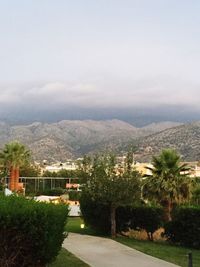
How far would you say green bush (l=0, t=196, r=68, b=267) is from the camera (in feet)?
32.7

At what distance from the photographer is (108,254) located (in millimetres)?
16438

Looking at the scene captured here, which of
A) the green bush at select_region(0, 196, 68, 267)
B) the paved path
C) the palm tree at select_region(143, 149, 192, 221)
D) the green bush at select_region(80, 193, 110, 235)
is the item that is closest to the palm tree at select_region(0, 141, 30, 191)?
the palm tree at select_region(143, 149, 192, 221)

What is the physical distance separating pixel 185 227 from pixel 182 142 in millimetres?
161591

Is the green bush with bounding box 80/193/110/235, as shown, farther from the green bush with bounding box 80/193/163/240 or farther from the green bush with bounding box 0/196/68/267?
the green bush with bounding box 0/196/68/267

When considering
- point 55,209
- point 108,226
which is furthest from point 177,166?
point 55,209

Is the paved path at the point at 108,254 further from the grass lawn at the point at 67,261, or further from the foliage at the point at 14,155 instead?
the foliage at the point at 14,155

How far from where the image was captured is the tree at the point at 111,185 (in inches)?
898

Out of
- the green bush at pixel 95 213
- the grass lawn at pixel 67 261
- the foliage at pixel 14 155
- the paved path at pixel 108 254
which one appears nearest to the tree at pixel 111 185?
the green bush at pixel 95 213

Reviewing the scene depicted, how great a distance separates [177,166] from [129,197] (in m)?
15.1

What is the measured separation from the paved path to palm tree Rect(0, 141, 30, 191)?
55.0 m

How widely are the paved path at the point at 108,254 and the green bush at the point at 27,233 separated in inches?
149

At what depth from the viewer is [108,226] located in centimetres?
2408

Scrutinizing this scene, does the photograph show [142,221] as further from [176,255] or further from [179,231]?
[176,255]

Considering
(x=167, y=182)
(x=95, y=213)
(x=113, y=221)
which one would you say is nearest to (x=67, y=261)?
(x=113, y=221)
